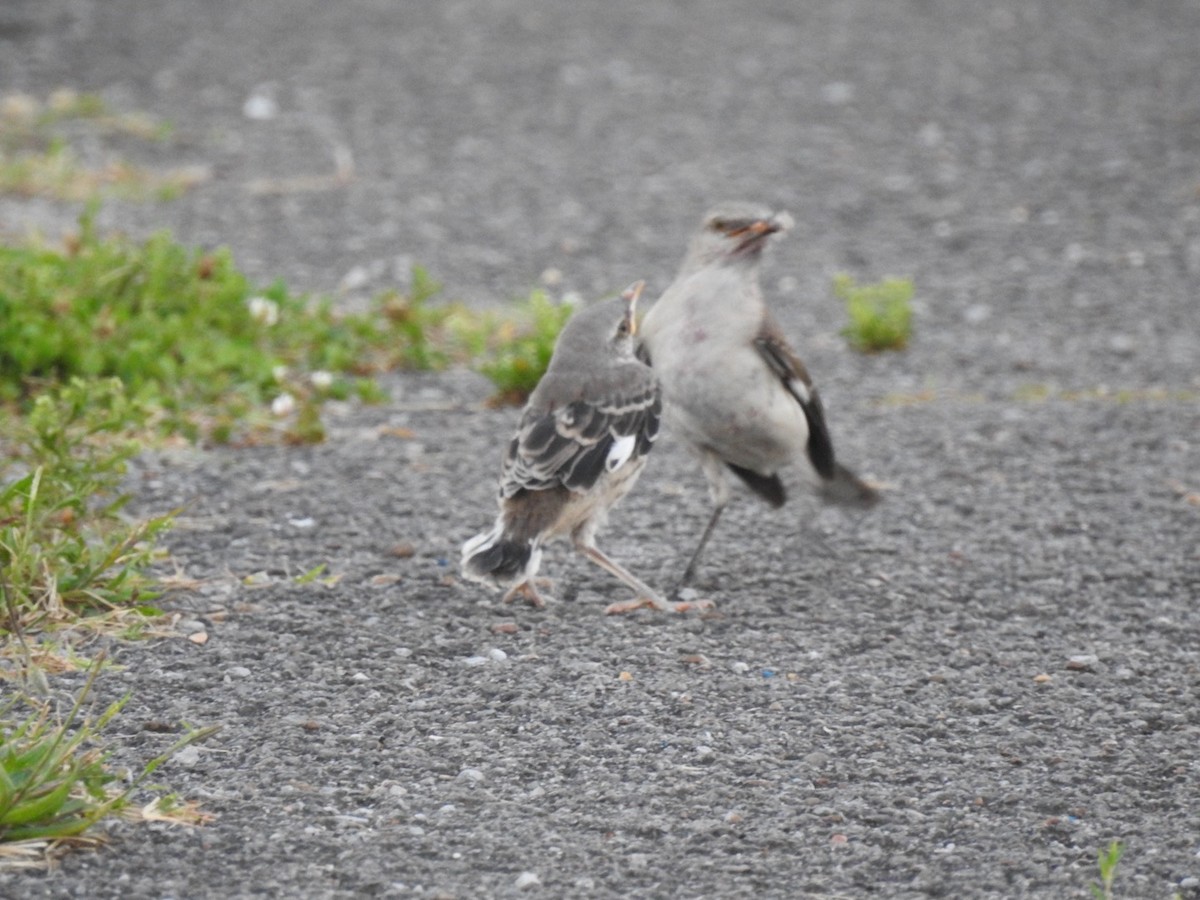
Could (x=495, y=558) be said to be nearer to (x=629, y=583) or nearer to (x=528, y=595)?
(x=528, y=595)

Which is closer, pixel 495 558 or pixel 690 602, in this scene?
pixel 495 558

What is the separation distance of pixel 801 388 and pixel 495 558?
61.9 inches

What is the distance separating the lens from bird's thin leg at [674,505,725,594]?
6.43 m

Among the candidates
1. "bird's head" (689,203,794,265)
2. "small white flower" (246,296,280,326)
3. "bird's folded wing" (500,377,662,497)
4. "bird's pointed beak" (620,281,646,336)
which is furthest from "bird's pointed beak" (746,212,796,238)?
"small white flower" (246,296,280,326)

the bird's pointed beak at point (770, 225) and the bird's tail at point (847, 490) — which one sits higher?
the bird's pointed beak at point (770, 225)

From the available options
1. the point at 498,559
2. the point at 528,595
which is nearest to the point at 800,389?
the point at 528,595

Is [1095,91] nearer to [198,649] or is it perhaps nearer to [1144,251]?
[1144,251]

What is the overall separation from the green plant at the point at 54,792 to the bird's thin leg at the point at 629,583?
1.96 meters

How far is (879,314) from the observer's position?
9.15m

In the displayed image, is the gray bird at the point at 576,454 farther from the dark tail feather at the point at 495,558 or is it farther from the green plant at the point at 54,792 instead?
the green plant at the point at 54,792

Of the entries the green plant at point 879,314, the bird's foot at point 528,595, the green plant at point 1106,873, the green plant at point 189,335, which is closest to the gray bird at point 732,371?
the bird's foot at point 528,595

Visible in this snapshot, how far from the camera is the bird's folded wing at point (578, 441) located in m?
5.98

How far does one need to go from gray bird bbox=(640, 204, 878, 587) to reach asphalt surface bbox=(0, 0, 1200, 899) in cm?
35

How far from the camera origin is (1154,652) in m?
5.73
